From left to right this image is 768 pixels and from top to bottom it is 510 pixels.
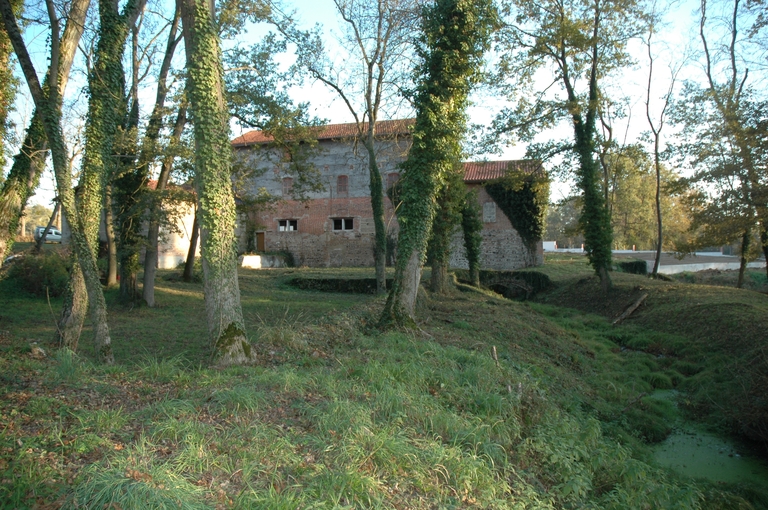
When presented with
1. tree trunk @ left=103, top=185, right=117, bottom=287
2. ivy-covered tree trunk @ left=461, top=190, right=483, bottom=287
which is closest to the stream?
tree trunk @ left=103, top=185, right=117, bottom=287

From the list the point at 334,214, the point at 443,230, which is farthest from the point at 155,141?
the point at 334,214

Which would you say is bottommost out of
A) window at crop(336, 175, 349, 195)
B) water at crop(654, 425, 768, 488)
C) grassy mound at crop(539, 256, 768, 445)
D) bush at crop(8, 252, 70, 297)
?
water at crop(654, 425, 768, 488)

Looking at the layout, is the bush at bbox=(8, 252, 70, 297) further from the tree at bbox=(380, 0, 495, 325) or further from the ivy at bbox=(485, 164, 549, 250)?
the ivy at bbox=(485, 164, 549, 250)

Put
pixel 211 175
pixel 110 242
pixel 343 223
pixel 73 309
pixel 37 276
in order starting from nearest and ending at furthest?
pixel 211 175
pixel 73 309
pixel 110 242
pixel 37 276
pixel 343 223

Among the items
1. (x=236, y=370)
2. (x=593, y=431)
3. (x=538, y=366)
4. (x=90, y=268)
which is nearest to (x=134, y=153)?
(x=90, y=268)

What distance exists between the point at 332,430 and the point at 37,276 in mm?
15625

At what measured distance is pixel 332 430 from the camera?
4773mm

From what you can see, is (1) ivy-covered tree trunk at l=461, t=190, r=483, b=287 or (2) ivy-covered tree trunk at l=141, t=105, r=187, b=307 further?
(1) ivy-covered tree trunk at l=461, t=190, r=483, b=287

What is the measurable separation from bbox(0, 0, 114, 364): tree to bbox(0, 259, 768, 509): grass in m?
0.73

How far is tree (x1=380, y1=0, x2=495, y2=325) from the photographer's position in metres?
11.3

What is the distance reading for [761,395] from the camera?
813 centimetres

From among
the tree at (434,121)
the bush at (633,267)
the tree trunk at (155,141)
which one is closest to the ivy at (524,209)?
the bush at (633,267)

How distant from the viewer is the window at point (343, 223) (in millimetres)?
34625

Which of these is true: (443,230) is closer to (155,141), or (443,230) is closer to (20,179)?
(155,141)
